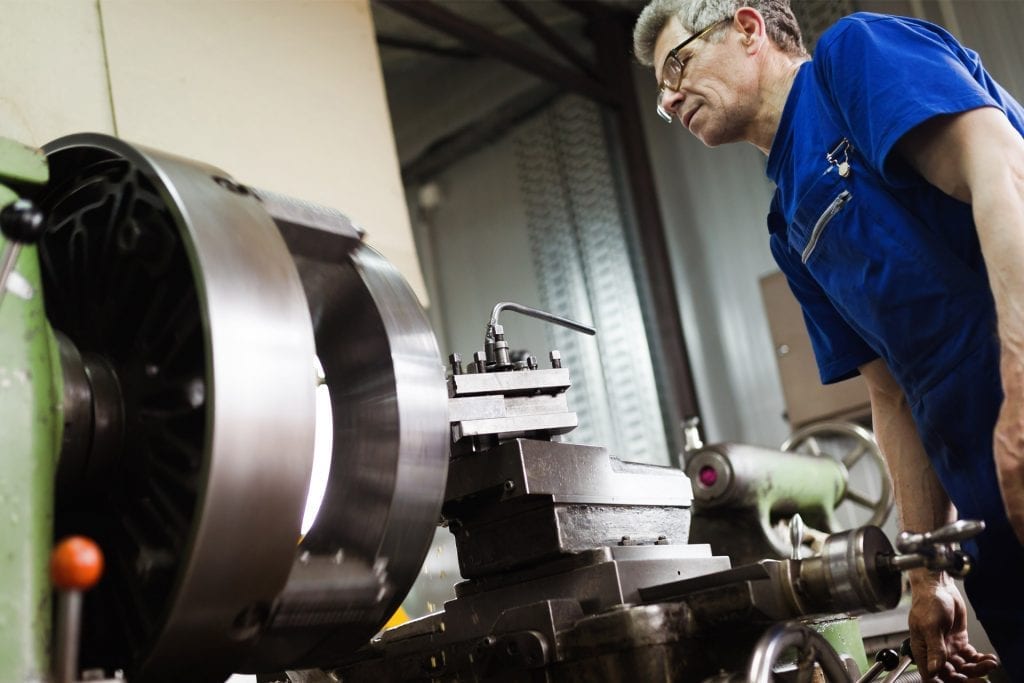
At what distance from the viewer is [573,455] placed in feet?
3.61

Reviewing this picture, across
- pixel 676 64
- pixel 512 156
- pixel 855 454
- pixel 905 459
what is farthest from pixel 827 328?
pixel 512 156

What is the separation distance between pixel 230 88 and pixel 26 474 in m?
1.81

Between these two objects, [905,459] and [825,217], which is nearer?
[825,217]

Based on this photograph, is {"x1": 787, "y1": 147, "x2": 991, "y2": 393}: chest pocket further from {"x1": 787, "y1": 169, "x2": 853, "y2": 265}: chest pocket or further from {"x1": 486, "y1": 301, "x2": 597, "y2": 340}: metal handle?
{"x1": 486, "y1": 301, "x2": 597, "y2": 340}: metal handle

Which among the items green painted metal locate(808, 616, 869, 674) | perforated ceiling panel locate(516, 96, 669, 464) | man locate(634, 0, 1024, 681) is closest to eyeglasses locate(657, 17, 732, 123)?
man locate(634, 0, 1024, 681)

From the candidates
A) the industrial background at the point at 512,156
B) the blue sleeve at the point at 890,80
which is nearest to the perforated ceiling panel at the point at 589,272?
the industrial background at the point at 512,156

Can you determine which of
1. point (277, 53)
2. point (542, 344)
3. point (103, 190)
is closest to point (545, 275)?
point (542, 344)

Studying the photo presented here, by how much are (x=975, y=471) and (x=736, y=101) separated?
544mm

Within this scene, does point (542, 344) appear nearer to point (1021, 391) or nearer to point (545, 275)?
point (545, 275)

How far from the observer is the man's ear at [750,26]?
1308mm

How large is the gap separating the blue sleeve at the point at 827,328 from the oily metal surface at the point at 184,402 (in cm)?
83

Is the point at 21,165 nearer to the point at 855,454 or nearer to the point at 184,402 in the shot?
the point at 184,402

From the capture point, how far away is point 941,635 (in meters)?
1.22

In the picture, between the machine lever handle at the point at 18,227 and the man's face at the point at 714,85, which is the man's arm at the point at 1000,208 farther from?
the machine lever handle at the point at 18,227
